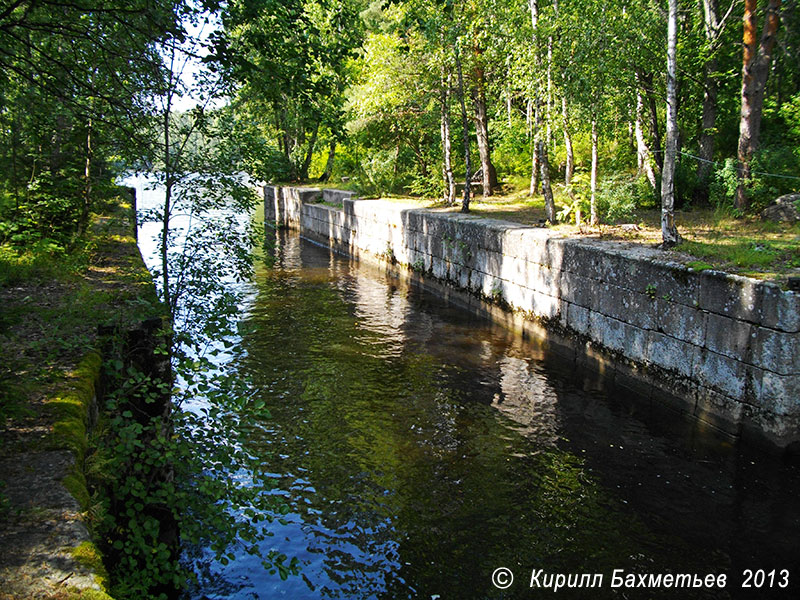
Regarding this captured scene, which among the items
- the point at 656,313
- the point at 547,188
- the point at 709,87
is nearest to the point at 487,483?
the point at 656,313

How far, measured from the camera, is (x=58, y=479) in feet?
12.3

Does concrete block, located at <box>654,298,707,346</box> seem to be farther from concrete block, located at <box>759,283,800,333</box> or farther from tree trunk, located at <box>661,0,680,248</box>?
tree trunk, located at <box>661,0,680,248</box>

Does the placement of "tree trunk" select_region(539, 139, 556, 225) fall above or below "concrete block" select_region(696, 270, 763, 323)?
above

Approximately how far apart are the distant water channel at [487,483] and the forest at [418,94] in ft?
7.94

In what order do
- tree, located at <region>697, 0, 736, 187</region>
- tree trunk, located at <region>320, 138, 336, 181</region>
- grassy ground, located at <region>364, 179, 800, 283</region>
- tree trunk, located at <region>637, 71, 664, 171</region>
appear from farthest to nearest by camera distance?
tree trunk, located at <region>320, 138, 336, 181</region>
tree trunk, located at <region>637, 71, 664, 171</region>
tree, located at <region>697, 0, 736, 187</region>
grassy ground, located at <region>364, 179, 800, 283</region>

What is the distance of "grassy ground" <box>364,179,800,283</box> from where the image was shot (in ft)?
28.7

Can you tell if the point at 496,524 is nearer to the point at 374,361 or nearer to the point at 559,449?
the point at 559,449

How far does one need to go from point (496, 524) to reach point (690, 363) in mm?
4110

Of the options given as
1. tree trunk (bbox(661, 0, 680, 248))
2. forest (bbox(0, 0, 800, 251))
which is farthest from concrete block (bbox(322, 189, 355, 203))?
tree trunk (bbox(661, 0, 680, 248))

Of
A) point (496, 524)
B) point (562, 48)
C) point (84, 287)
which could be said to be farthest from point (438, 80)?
point (496, 524)

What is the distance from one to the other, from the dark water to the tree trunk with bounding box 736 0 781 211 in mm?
5564

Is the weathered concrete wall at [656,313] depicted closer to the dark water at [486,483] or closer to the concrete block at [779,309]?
the concrete block at [779,309]

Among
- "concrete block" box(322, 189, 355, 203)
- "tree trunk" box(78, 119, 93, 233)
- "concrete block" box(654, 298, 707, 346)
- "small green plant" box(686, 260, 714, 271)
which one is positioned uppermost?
"concrete block" box(322, 189, 355, 203)

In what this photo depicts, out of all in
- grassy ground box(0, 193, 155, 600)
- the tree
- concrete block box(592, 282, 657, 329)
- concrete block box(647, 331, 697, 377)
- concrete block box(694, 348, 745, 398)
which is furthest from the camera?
the tree
